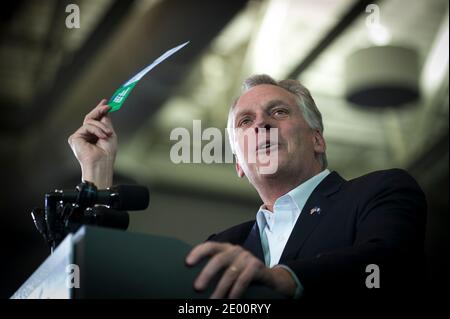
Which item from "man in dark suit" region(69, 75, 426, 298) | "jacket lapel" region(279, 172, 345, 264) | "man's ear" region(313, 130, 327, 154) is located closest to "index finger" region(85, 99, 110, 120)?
"man in dark suit" region(69, 75, 426, 298)

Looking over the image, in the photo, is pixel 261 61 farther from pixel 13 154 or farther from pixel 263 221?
pixel 263 221

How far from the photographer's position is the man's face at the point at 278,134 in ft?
6.13

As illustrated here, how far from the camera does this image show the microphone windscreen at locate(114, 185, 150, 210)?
1.28m

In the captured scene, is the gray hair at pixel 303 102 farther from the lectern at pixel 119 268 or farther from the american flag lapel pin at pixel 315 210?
the lectern at pixel 119 268

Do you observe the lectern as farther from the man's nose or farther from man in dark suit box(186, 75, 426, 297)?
the man's nose

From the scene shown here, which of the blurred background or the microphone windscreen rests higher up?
the blurred background

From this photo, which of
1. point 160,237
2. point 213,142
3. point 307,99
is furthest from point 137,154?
point 160,237

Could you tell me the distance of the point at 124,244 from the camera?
96 centimetres

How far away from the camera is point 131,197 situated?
129 cm

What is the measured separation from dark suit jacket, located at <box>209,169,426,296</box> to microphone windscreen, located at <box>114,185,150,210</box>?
0.28m

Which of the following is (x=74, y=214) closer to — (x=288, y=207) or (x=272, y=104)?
(x=288, y=207)

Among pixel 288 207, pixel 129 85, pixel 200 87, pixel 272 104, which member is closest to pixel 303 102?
pixel 272 104
